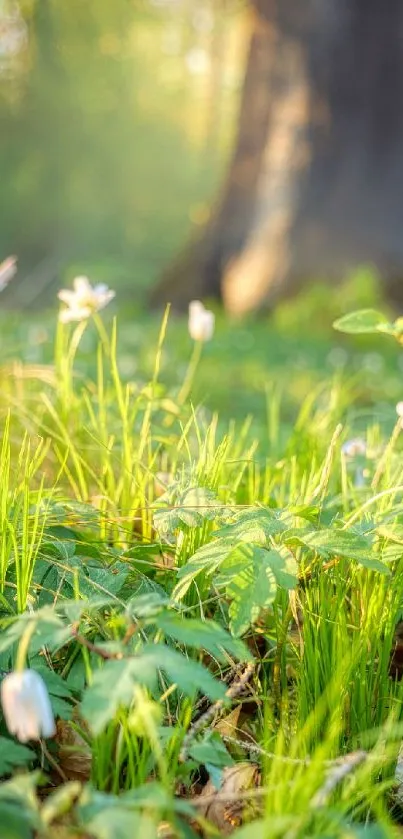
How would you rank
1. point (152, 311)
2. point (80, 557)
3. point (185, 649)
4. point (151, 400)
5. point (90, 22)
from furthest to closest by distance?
point (90, 22) < point (152, 311) < point (151, 400) < point (80, 557) < point (185, 649)

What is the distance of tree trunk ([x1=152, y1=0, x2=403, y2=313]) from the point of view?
925cm

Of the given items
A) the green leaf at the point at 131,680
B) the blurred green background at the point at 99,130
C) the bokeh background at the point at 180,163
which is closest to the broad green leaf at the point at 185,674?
the green leaf at the point at 131,680

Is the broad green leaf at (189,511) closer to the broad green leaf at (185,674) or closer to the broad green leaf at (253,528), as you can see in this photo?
the broad green leaf at (253,528)

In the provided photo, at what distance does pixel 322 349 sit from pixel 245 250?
2354 millimetres

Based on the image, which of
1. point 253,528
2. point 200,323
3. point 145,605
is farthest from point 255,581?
point 200,323

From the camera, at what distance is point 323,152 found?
30.9 feet

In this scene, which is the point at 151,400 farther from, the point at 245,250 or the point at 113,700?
the point at 245,250

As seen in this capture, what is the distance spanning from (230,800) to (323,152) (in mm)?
8779

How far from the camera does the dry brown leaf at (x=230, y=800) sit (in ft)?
4.38

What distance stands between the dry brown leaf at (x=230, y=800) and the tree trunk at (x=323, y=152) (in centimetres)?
805

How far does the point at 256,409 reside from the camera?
520 centimetres

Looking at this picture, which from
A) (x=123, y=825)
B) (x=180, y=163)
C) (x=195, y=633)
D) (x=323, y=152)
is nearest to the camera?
(x=123, y=825)

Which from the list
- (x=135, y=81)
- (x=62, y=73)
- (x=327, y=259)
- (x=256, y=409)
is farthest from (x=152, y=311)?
(x=135, y=81)

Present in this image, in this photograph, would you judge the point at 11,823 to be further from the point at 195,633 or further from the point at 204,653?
the point at 204,653
